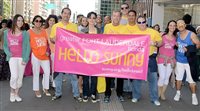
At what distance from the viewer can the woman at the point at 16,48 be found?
7.57 m

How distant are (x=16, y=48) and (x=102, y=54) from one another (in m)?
1.79

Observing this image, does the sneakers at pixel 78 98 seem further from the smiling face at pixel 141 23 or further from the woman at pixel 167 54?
the smiling face at pixel 141 23

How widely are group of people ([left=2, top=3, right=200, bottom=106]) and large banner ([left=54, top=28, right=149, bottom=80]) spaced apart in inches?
8.2

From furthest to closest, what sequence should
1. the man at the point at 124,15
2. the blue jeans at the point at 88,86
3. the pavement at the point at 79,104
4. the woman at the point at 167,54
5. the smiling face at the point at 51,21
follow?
the smiling face at the point at 51,21
the man at the point at 124,15
the woman at the point at 167,54
the blue jeans at the point at 88,86
the pavement at the point at 79,104

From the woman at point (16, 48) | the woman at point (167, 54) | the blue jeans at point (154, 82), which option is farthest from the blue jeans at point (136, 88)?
the woman at point (16, 48)

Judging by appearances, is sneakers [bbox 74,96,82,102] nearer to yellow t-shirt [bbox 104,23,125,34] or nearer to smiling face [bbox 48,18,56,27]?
yellow t-shirt [bbox 104,23,125,34]

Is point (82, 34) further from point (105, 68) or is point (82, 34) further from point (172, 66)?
point (172, 66)

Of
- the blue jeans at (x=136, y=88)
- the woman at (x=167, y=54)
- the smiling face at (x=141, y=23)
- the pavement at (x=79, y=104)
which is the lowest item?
the pavement at (x=79, y=104)

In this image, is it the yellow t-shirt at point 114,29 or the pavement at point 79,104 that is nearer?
the pavement at point 79,104

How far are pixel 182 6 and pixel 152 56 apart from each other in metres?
21.0

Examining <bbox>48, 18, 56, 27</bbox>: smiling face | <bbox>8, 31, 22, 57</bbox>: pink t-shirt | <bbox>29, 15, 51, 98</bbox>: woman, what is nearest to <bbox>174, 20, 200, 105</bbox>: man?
<bbox>29, 15, 51, 98</bbox>: woman

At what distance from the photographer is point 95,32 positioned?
313 inches

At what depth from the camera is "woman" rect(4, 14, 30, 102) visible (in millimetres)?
7574

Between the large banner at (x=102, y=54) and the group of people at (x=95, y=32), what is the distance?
208mm
